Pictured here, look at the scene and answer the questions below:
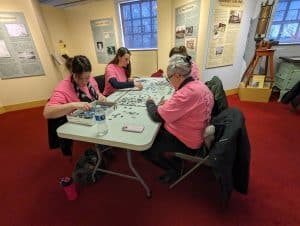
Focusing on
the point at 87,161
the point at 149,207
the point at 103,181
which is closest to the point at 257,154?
the point at 149,207

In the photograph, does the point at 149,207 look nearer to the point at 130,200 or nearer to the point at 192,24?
the point at 130,200

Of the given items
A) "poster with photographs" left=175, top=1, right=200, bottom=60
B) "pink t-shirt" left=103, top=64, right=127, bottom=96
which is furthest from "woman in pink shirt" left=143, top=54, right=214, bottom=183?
"poster with photographs" left=175, top=1, right=200, bottom=60

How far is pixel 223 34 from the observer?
3186 millimetres

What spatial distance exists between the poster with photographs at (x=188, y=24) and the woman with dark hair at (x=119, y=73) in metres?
1.52

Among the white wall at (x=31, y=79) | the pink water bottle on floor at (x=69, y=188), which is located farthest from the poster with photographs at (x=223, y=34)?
the white wall at (x=31, y=79)

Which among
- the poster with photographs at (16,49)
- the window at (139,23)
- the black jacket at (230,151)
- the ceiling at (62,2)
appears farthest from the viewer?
the window at (139,23)

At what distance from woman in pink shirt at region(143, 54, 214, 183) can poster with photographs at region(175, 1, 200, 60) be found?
7.10ft

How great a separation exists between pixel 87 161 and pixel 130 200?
62 centimetres

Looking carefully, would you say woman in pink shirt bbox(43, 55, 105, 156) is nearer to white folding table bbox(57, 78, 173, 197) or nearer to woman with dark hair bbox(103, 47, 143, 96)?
white folding table bbox(57, 78, 173, 197)

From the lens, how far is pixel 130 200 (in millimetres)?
1556

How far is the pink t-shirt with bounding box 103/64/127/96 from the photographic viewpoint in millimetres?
2209

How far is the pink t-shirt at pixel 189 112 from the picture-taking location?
1.16m

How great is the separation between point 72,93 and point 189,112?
3.45ft

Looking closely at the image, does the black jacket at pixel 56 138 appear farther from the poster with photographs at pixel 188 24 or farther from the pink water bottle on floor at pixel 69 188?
the poster with photographs at pixel 188 24
